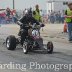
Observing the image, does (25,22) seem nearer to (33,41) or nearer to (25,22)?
(25,22)

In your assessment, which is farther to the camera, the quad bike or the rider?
the rider

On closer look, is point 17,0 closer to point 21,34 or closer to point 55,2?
point 55,2

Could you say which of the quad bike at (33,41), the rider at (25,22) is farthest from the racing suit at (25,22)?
the quad bike at (33,41)

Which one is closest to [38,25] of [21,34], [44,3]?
[21,34]

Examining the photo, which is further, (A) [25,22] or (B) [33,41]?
(A) [25,22]

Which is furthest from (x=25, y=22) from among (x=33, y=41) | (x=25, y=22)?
(x=33, y=41)

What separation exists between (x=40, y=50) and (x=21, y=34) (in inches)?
37.4

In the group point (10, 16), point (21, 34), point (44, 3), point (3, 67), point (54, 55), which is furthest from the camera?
point (44, 3)

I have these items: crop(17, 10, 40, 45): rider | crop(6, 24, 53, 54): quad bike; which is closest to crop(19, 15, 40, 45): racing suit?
crop(17, 10, 40, 45): rider

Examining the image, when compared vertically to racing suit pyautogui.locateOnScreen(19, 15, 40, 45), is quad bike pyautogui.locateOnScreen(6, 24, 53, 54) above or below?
below

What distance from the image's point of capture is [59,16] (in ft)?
143

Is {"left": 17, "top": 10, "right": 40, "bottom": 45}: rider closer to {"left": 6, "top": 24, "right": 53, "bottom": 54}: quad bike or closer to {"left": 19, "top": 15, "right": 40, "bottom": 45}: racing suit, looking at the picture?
{"left": 19, "top": 15, "right": 40, "bottom": 45}: racing suit

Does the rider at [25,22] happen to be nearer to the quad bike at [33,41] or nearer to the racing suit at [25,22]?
the racing suit at [25,22]

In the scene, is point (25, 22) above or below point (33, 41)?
above
